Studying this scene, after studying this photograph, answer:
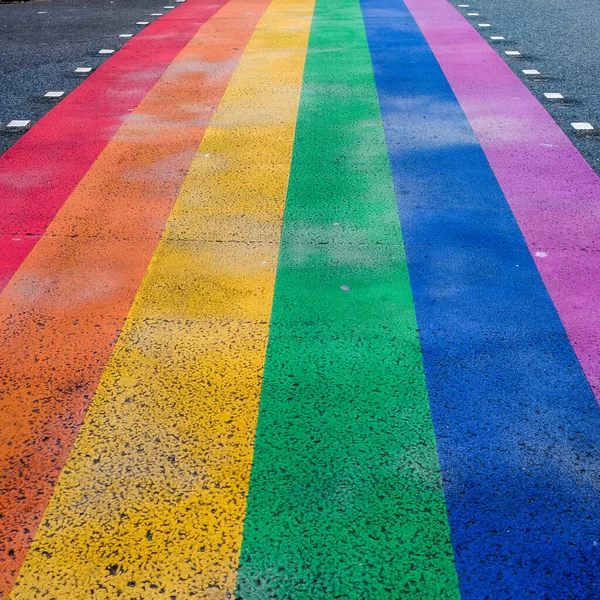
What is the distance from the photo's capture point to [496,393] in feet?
11.1

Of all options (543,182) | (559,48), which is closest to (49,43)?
(559,48)

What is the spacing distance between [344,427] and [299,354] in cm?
64

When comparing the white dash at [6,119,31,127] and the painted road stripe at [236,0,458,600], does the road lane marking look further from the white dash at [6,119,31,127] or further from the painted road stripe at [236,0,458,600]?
the white dash at [6,119,31,127]

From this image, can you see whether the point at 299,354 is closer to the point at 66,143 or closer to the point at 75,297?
the point at 75,297

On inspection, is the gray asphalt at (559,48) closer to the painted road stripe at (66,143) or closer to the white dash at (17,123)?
the painted road stripe at (66,143)

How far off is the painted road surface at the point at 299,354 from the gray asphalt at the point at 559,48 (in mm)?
406

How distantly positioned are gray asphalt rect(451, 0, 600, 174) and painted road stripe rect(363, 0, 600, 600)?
1.39m

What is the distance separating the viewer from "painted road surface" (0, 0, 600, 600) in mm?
2605

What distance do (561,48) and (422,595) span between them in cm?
937

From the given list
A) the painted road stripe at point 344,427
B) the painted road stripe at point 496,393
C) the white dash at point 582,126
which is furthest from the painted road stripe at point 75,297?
the white dash at point 582,126

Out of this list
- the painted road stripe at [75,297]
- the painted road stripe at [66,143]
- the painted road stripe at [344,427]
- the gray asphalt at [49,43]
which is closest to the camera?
the painted road stripe at [344,427]

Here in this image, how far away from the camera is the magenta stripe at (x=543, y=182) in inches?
161

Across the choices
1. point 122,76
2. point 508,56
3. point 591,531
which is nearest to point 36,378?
point 591,531

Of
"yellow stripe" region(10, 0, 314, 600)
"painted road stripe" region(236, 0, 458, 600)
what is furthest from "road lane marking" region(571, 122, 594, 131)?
"yellow stripe" region(10, 0, 314, 600)
